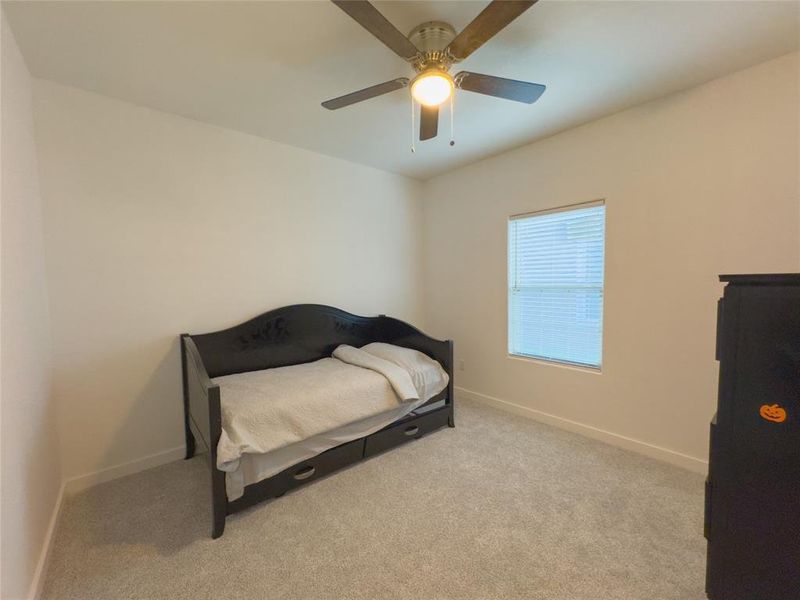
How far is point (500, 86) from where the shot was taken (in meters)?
1.61

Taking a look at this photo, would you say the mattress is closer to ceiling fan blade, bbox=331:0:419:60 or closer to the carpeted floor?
the carpeted floor

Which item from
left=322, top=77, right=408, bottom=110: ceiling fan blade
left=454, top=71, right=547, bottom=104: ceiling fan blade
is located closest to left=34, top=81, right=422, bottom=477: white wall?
left=322, top=77, right=408, bottom=110: ceiling fan blade

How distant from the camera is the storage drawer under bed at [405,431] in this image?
225 centimetres

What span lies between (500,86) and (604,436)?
8.01 feet

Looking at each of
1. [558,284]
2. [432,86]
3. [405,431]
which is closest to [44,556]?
[405,431]

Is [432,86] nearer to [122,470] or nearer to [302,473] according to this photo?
[302,473]

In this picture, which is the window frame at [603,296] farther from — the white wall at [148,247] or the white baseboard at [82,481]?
the white baseboard at [82,481]

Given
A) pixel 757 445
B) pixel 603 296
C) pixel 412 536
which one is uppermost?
pixel 603 296

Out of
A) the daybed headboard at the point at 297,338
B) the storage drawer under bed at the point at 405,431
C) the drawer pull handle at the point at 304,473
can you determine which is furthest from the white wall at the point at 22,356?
the storage drawer under bed at the point at 405,431

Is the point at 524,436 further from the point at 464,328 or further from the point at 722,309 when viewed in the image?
the point at 722,309

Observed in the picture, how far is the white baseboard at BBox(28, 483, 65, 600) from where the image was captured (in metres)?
1.29

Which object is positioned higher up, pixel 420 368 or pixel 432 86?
pixel 432 86

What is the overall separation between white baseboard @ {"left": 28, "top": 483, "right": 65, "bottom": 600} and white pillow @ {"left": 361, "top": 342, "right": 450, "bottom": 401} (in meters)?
1.95

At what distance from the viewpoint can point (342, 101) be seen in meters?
1.68
